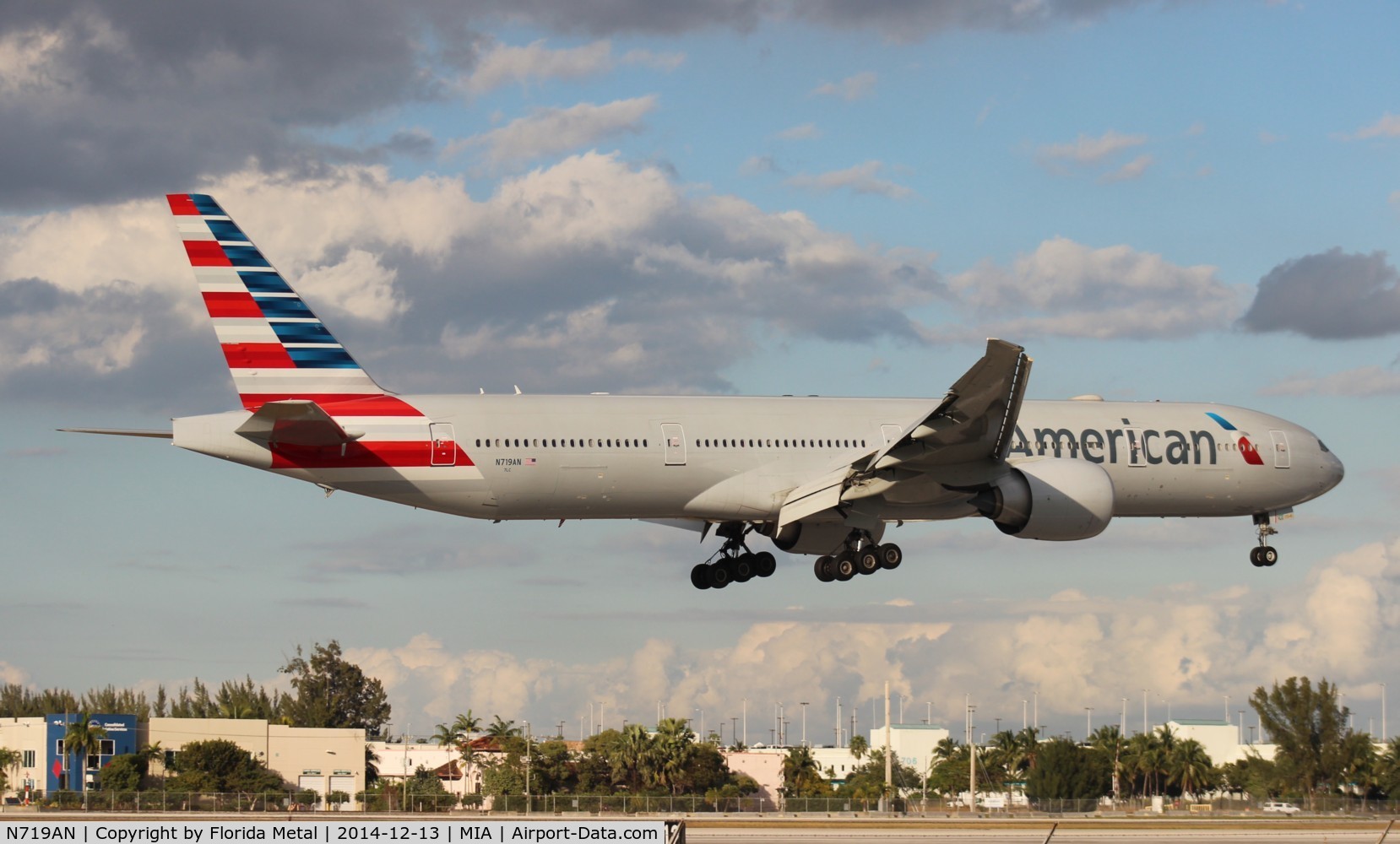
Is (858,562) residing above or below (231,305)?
below

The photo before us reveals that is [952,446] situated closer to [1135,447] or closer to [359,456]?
[1135,447]

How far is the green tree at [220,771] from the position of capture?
79.2 meters

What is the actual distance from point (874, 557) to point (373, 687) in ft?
315

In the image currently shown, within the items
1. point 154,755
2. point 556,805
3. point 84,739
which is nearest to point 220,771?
point 154,755

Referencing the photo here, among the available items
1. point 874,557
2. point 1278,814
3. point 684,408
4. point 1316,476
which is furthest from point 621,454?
point 1278,814

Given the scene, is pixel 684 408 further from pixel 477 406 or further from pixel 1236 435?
pixel 1236 435

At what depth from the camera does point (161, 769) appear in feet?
279

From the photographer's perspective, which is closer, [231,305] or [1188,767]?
[231,305]

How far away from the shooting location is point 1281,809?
66.4 metres

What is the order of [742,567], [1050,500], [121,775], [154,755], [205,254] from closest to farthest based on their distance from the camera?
[205,254] < [1050,500] < [742,567] < [121,775] < [154,755]

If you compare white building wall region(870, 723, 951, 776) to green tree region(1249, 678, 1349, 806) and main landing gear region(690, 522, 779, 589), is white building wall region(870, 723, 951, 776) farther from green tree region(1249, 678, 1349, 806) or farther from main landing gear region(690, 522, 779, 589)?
main landing gear region(690, 522, 779, 589)

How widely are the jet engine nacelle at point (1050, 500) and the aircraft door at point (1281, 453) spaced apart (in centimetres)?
762

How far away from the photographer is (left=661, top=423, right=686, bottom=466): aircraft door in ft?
125

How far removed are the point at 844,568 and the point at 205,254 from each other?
654 inches
